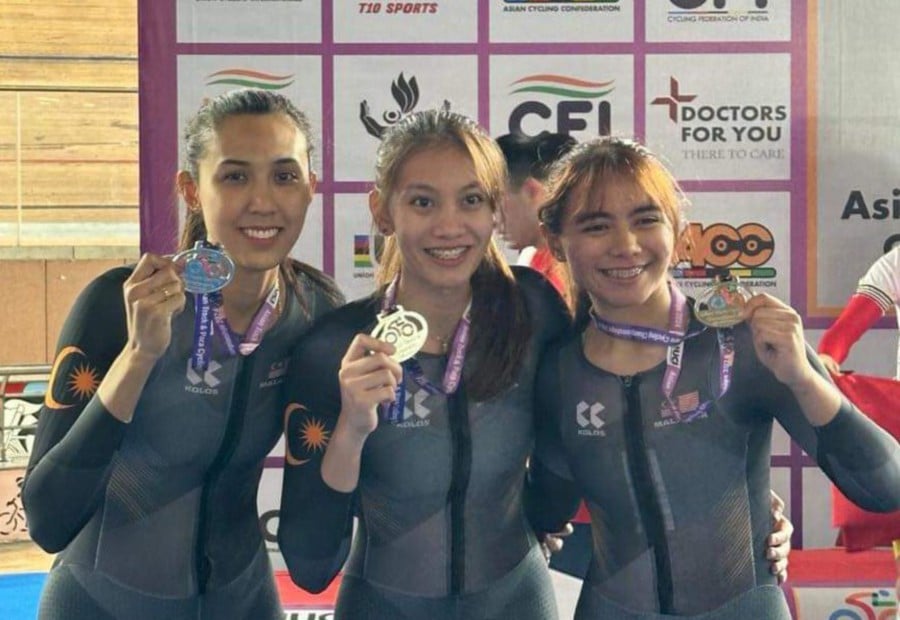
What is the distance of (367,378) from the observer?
7.35 feet

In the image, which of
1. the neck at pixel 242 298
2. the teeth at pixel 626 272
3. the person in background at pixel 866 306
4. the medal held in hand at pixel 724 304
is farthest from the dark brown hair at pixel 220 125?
the person in background at pixel 866 306

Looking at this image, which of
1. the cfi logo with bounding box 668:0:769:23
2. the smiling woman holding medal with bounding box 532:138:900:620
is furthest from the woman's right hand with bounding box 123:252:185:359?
the cfi logo with bounding box 668:0:769:23

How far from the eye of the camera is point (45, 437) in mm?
2436

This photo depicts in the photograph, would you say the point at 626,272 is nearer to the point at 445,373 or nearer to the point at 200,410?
the point at 445,373

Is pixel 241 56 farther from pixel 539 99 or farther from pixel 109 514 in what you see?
pixel 109 514

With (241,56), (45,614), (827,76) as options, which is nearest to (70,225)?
(241,56)

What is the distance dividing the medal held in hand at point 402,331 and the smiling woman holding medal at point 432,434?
0.08 metres

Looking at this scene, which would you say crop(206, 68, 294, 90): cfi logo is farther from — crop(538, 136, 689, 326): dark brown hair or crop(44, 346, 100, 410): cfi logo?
crop(44, 346, 100, 410): cfi logo

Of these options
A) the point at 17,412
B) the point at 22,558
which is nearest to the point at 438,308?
the point at 22,558

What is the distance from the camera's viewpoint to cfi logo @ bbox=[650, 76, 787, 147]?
191 inches

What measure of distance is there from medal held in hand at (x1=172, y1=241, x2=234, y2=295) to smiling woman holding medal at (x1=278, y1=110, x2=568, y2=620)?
220 millimetres

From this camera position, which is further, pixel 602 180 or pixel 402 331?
pixel 602 180

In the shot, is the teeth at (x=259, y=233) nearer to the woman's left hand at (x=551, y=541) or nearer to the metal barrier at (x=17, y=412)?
the woman's left hand at (x=551, y=541)

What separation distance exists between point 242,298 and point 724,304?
907mm
